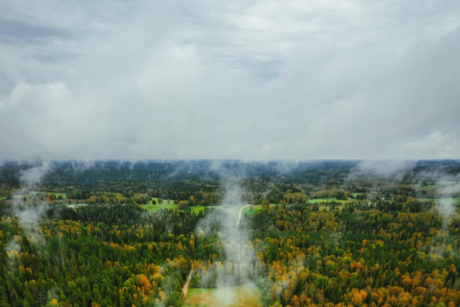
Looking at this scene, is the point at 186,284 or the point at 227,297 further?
the point at 186,284

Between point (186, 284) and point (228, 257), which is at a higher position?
point (228, 257)

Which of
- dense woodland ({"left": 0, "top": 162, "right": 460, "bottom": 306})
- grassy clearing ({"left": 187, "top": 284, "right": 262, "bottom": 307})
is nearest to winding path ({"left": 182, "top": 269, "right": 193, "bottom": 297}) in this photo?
grassy clearing ({"left": 187, "top": 284, "right": 262, "bottom": 307})

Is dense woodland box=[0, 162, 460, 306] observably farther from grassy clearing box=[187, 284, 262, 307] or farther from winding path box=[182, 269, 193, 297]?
grassy clearing box=[187, 284, 262, 307]

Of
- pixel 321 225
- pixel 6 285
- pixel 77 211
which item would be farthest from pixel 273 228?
pixel 77 211

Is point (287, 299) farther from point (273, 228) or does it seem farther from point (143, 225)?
point (143, 225)

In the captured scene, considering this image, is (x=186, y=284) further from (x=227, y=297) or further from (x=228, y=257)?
(x=228, y=257)

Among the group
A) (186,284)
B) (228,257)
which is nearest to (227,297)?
(186,284)
